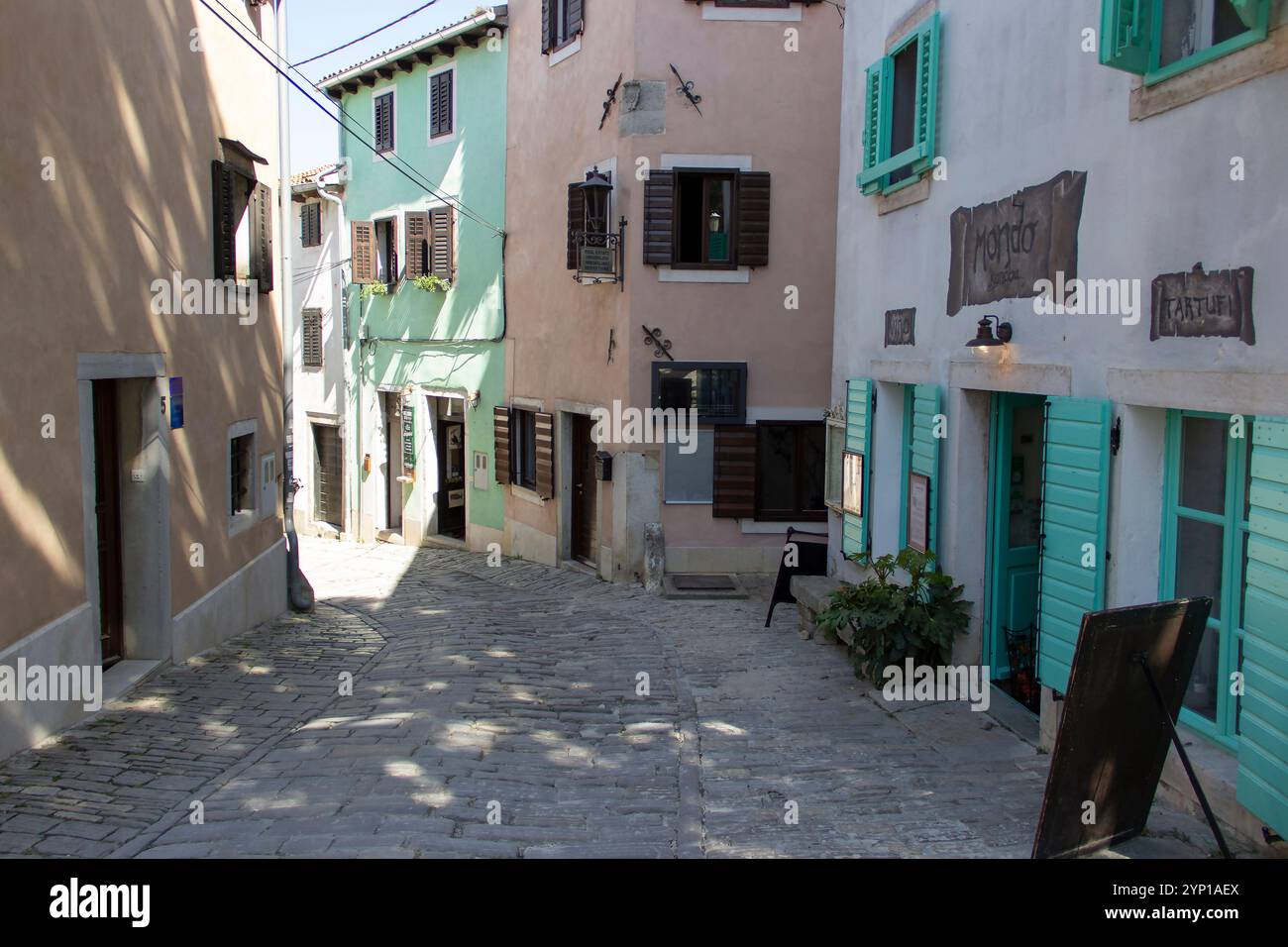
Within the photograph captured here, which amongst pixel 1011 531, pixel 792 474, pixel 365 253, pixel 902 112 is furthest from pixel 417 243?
pixel 1011 531

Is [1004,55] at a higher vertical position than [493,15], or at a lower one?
lower

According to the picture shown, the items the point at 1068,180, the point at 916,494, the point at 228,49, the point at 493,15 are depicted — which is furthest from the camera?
the point at 493,15

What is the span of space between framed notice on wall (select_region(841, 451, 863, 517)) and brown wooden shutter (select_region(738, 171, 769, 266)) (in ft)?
14.2

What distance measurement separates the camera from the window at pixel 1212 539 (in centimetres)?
543

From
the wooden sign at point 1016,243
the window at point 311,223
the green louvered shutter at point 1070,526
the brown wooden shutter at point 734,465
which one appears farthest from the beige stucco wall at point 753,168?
the window at point 311,223

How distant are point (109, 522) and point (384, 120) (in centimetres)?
1545

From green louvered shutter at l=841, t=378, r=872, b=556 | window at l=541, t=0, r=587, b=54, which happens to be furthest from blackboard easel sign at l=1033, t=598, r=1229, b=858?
window at l=541, t=0, r=587, b=54

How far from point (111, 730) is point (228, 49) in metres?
7.22

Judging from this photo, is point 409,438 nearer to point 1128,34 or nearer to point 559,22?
point 559,22

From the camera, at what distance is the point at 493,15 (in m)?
18.6

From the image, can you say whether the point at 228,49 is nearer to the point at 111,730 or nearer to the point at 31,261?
the point at 31,261

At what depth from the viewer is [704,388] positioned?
48.0 feet

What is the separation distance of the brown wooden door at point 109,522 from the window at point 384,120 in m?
14.5

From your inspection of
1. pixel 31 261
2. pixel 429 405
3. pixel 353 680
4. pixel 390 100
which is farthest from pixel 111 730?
pixel 390 100
